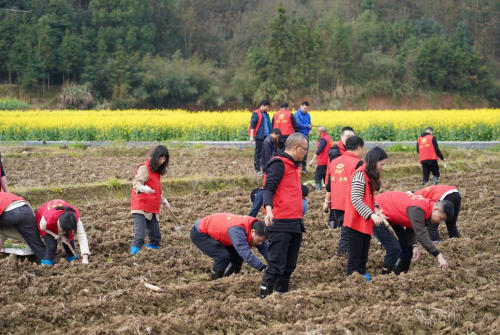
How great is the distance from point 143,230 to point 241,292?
6.46ft

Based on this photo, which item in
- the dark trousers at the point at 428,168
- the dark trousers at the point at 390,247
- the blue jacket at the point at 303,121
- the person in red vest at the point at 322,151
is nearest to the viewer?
the dark trousers at the point at 390,247

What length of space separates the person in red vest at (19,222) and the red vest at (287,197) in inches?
118

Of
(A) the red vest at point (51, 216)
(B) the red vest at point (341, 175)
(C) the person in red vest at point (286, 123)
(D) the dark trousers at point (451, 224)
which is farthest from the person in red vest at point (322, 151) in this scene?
(A) the red vest at point (51, 216)

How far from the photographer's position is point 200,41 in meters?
49.7

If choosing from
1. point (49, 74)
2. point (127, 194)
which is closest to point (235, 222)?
point (127, 194)

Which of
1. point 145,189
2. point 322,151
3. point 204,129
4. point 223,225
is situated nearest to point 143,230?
point 145,189

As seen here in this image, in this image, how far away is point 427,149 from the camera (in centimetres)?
1246

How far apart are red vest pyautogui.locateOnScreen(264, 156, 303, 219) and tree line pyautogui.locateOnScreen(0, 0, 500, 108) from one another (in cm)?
3439

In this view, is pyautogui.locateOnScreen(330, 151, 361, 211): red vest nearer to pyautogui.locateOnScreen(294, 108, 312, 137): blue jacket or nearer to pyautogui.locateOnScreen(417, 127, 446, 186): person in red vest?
pyautogui.locateOnScreen(417, 127, 446, 186): person in red vest

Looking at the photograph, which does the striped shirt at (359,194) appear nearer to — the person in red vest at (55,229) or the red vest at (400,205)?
the red vest at (400,205)

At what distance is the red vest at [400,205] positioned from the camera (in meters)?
6.67

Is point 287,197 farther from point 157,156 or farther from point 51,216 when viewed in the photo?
point 51,216

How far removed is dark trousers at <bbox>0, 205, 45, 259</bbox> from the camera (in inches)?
277

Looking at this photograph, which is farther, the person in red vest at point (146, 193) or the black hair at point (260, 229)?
the person in red vest at point (146, 193)
